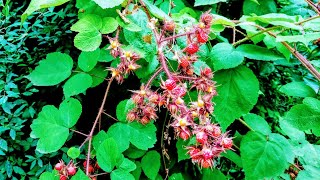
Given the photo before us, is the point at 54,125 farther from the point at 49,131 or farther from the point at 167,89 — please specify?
the point at 167,89

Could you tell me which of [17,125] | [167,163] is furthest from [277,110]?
[17,125]

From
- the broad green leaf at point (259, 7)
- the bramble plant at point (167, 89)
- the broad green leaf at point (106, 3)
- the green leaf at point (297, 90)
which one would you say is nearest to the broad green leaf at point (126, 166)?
the bramble plant at point (167, 89)

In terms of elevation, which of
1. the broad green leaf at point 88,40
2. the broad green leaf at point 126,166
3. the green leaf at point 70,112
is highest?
the broad green leaf at point 88,40

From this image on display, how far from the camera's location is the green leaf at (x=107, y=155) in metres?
0.82

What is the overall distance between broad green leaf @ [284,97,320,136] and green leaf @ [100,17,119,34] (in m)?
0.45

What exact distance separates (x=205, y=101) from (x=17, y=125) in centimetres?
55

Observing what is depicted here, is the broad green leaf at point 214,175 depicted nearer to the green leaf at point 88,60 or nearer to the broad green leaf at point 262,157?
the broad green leaf at point 262,157

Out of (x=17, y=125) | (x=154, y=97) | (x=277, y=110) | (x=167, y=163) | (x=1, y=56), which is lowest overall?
(x=277, y=110)

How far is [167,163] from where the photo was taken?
1.11 metres

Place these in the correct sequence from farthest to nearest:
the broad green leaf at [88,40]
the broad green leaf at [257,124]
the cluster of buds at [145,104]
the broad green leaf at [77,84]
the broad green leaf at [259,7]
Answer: the broad green leaf at [259,7] < the broad green leaf at [257,124] < the broad green leaf at [77,84] < the broad green leaf at [88,40] < the cluster of buds at [145,104]

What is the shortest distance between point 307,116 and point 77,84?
556mm

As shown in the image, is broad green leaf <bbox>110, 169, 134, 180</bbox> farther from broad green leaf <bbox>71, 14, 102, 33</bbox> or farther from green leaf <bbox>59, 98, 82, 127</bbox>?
broad green leaf <bbox>71, 14, 102, 33</bbox>

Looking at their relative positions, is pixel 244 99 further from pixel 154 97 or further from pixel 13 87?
pixel 13 87

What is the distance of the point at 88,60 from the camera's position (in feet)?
3.17
